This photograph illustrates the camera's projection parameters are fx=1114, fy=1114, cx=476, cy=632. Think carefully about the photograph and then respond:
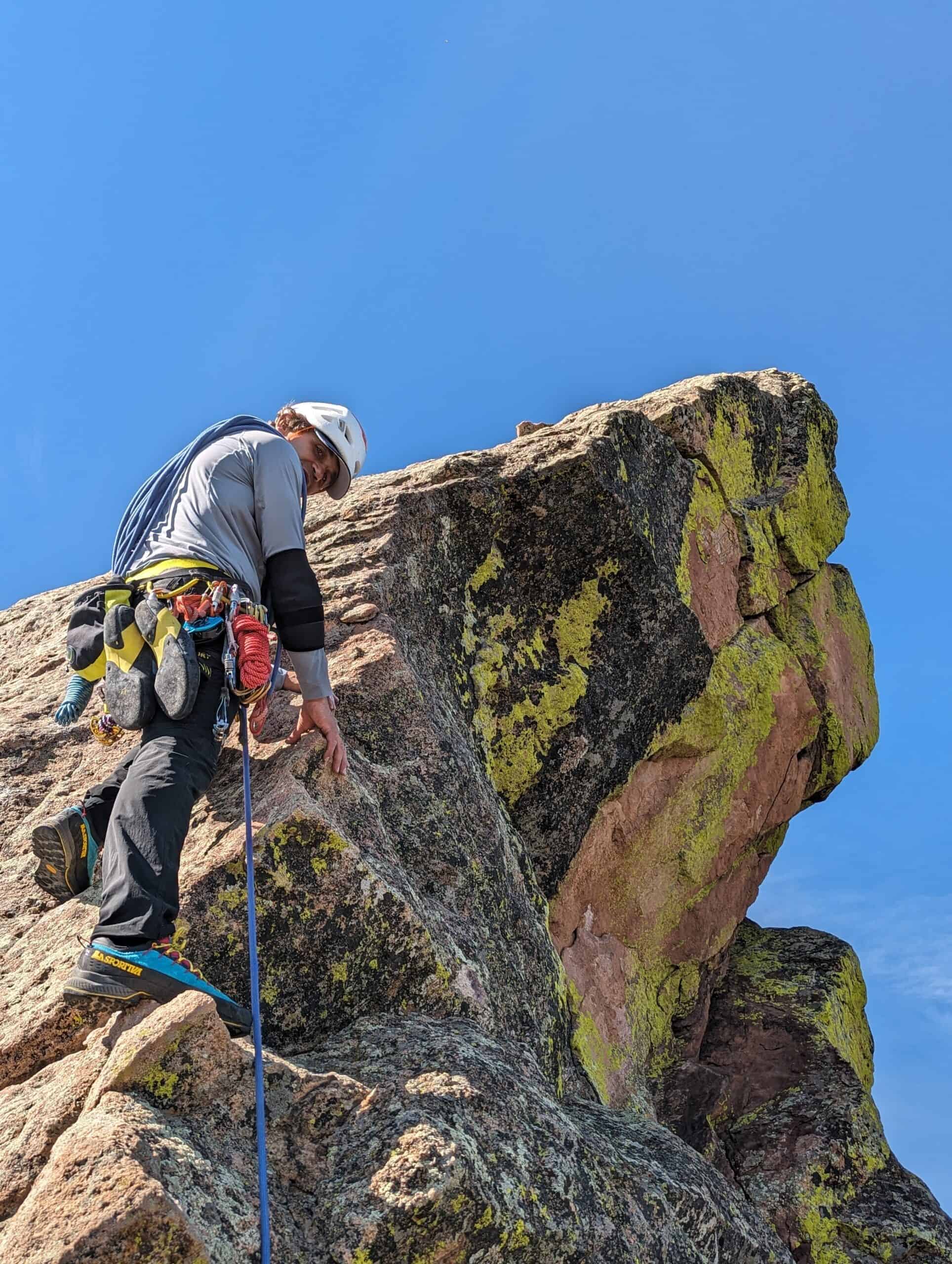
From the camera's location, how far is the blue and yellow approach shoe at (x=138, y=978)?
473cm

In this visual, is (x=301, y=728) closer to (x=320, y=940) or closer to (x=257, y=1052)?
(x=320, y=940)

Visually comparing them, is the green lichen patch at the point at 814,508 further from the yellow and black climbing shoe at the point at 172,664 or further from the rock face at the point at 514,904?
the yellow and black climbing shoe at the point at 172,664

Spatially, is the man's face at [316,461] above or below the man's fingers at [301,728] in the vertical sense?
above

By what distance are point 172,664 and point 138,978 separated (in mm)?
1469

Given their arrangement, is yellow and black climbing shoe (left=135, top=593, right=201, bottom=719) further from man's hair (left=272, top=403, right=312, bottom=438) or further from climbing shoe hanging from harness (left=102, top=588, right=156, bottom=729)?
man's hair (left=272, top=403, right=312, bottom=438)

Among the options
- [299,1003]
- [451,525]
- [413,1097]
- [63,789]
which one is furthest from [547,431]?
[413,1097]

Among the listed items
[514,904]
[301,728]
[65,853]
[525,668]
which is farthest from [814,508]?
[65,853]

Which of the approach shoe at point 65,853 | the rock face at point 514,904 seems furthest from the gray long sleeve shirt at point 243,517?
the approach shoe at point 65,853

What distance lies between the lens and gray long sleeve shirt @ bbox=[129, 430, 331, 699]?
19.4 ft

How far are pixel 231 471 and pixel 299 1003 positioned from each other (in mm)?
2797

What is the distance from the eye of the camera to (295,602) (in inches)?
231

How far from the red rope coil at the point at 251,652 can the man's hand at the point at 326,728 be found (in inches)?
19.1

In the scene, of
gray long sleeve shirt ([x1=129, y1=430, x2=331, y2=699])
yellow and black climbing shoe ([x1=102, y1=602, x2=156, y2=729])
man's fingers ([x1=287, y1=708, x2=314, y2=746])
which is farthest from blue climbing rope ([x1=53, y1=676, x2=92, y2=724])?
man's fingers ([x1=287, y1=708, x2=314, y2=746])

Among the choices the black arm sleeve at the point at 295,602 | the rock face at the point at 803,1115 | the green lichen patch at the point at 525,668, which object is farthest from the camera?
the rock face at the point at 803,1115
